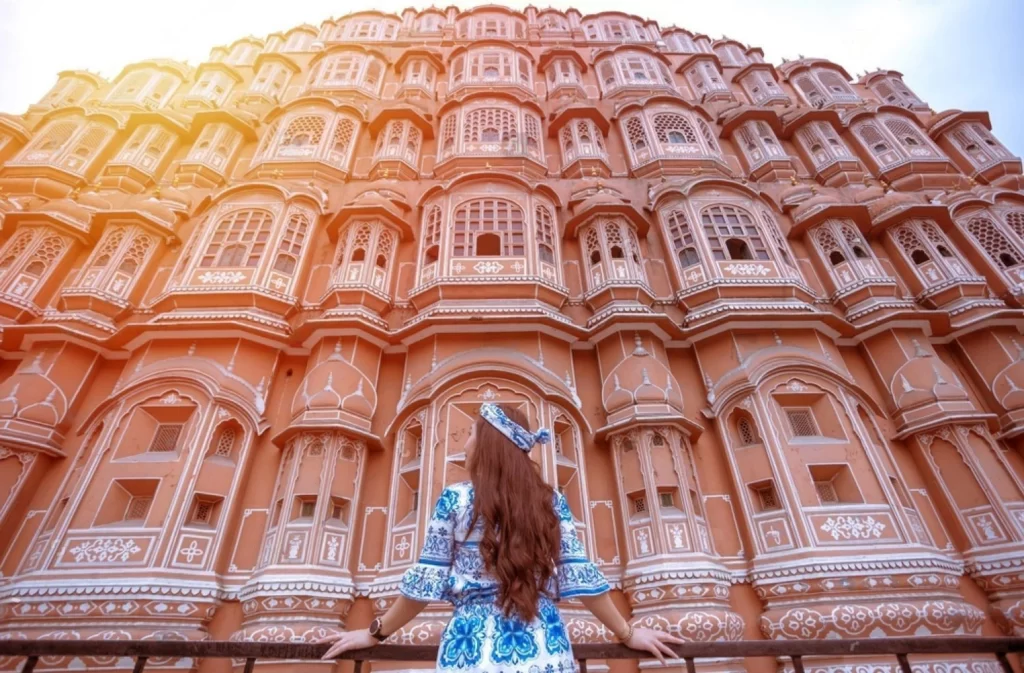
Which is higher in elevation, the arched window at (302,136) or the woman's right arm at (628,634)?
the arched window at (302,136)

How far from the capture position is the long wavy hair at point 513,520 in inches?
99.6

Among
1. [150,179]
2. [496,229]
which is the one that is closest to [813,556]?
[496,229]

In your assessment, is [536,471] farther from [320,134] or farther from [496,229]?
[320,134]

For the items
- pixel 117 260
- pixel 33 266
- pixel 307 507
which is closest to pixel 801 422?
pixel 307 507

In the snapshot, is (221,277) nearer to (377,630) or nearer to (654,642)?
(377,630)

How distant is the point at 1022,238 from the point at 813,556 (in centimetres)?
1151

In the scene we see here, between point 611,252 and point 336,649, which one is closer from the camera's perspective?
point 336,649

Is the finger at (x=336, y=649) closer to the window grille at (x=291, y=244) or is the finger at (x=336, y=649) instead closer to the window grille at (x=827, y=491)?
the window grille at (x=827, y=491)

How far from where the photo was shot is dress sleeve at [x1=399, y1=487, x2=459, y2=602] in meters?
2.68

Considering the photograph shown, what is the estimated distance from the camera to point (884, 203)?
549 inches

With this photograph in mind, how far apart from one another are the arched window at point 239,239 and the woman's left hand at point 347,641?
10.8 meters

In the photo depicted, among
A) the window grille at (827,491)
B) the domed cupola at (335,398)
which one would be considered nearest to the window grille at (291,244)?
the domed cupola at (335,398)

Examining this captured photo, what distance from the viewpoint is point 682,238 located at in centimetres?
1321

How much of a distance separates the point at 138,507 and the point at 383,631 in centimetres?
882
